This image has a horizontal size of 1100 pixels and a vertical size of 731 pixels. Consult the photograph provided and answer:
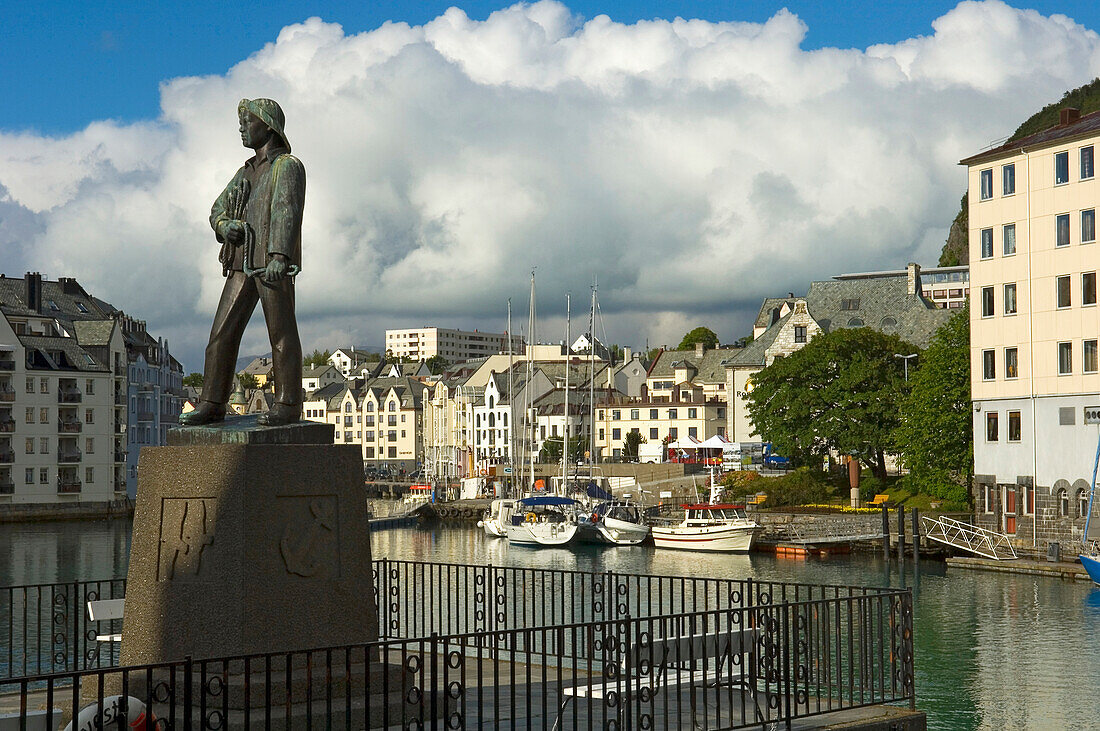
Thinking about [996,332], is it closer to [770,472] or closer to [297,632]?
[770,472]

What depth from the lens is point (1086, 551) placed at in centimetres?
4572

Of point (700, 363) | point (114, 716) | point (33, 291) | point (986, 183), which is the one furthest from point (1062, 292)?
point (700, 363)

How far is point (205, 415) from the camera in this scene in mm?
12570

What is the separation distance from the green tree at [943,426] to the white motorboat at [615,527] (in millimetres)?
14468

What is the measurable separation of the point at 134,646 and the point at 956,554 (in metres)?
47.4

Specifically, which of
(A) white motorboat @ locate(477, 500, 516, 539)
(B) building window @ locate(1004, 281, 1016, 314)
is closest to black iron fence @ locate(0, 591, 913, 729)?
(B) building window @ locate(1004, 281, 1016, 314)

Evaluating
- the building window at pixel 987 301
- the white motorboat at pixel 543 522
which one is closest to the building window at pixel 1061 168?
the building window at pixel 987 301

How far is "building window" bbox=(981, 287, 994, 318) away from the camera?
55844 millimetres

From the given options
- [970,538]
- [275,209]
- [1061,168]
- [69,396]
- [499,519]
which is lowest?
[499,519]

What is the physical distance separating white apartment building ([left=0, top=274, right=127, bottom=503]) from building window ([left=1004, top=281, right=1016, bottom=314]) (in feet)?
231

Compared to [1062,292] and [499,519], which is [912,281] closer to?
[499,519]

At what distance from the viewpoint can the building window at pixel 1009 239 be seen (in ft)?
179

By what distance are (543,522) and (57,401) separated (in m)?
44.3

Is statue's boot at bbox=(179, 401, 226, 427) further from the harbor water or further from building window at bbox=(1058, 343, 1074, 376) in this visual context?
building window at bbox=(1058, 343, 1074, 376)
